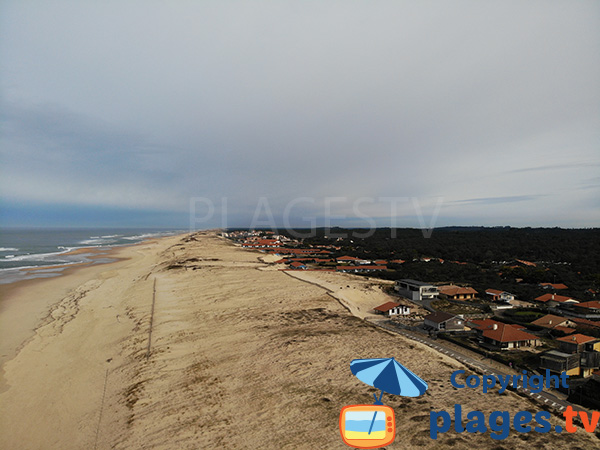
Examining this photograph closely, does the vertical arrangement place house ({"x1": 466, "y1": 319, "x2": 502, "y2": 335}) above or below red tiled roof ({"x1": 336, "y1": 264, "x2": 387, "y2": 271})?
below

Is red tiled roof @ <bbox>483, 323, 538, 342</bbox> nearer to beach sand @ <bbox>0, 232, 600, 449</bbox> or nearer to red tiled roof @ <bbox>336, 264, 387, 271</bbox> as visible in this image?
beach sand @ <bbox>0, 232, 600, 449</bbox>

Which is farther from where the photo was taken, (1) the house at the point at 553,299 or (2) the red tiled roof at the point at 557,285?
(2) the red tiled roof at the point at 557,285

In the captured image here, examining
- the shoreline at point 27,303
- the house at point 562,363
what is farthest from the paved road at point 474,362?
the shoreline at point 27,303

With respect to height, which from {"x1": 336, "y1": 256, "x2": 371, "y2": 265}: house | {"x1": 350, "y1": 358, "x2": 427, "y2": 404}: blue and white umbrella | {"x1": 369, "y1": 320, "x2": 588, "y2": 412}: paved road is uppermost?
{"x1": 350, "y1": 358, "x2": 427, "y2": 404}: blue and white umbrella

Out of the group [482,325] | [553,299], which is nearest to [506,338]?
[482,325]

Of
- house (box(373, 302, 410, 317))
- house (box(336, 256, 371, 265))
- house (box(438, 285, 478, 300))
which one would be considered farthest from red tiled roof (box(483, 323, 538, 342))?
house (box(336, 256, 371, 265))

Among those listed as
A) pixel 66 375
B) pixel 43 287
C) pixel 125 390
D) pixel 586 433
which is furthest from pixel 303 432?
pixel 43 287

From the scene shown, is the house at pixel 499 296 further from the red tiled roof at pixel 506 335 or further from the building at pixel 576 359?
the building at pixel 576 359

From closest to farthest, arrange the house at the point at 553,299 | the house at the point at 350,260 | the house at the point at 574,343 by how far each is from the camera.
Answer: the house at the point at 574,343 → the house at the point at 553,299 → the house at the point at 350,260
